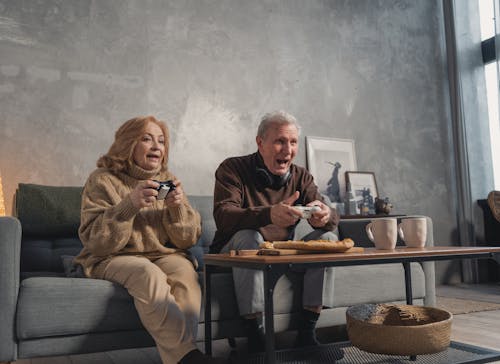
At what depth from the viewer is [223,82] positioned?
11.9ft

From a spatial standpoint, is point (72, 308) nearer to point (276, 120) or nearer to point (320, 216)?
point (320, 216)

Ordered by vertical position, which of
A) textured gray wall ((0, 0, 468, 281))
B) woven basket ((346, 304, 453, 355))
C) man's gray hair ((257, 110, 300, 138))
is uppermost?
textured gray wall ((0, 0, 468, 281))

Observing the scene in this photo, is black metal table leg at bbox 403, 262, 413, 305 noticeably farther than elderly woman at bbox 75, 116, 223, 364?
Yes

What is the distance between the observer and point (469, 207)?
434 cm

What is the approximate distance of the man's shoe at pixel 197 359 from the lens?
1418mm

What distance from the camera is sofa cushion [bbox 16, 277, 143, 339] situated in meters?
1.55

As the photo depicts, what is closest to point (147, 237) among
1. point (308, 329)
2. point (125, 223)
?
point (125, 223)

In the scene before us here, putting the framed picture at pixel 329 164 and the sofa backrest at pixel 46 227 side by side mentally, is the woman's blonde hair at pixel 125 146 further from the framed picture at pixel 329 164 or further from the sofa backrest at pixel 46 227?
the framed picture at pixel 329 164

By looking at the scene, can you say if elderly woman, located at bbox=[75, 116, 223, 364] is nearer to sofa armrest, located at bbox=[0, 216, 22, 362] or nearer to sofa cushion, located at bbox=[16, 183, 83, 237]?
sofa armrest, located at bbox=[0, 216, 22, 362]

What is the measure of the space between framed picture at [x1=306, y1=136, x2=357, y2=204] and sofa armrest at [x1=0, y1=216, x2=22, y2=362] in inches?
101

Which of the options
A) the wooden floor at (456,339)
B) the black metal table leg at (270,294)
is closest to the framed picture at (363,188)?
the wooden floor at (456,339)

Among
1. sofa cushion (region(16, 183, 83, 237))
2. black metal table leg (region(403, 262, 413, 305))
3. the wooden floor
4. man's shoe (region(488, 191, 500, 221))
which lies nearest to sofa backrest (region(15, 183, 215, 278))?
sofa cushion (region(16, 183, 83, 237))

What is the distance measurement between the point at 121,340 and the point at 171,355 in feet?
0.83

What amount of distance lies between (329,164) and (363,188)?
357mm
